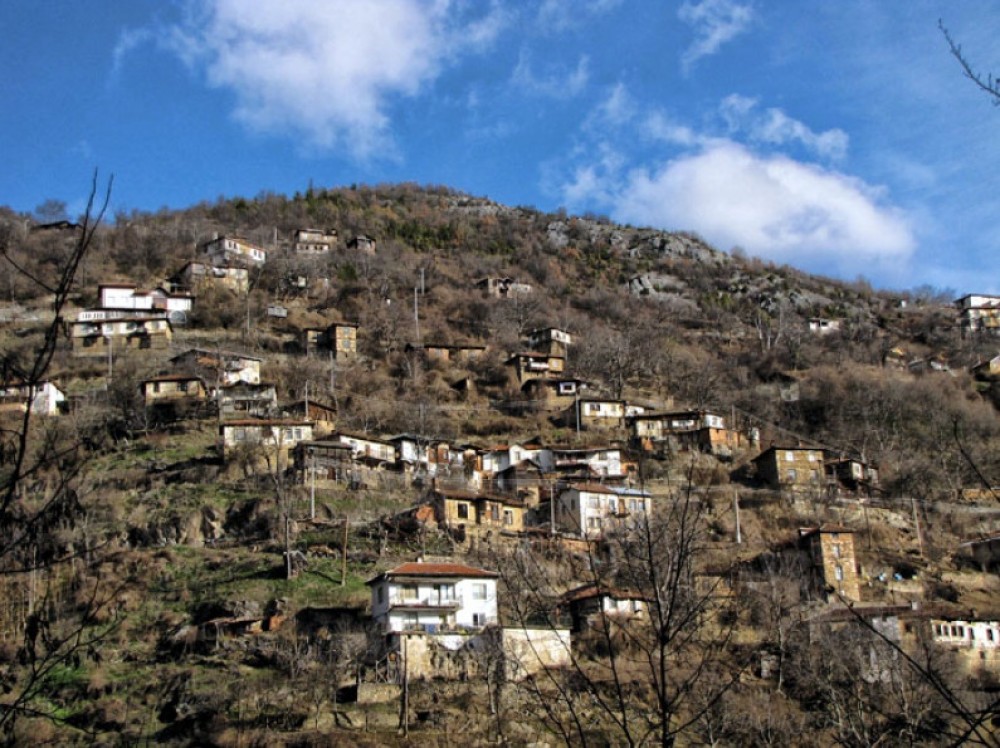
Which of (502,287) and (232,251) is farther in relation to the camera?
(502,287)

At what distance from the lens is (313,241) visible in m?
121

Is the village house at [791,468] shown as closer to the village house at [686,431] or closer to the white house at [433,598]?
the village house at [686,431]

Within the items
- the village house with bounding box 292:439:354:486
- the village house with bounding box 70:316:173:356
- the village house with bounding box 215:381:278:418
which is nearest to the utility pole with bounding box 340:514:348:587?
the village house with bounding box 292:439:354:486

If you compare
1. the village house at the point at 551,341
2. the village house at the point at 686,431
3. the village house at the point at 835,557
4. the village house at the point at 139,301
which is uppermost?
the village house at the point at 139,301

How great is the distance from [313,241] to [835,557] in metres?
81.8

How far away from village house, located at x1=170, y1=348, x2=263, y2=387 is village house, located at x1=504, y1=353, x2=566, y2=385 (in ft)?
63.3

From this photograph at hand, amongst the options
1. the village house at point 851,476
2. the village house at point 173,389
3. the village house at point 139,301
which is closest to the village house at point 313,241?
the village house at point 139,301

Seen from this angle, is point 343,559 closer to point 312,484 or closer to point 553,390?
point 312,484

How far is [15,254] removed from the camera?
88.8 m

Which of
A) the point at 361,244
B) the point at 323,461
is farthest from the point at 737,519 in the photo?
the point at 361,244

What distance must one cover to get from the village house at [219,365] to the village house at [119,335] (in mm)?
5373

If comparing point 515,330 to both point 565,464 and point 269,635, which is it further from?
point 269,635

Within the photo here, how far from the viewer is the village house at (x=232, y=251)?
102125 mm

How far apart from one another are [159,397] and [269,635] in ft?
96.8
